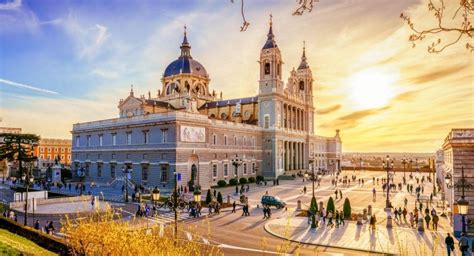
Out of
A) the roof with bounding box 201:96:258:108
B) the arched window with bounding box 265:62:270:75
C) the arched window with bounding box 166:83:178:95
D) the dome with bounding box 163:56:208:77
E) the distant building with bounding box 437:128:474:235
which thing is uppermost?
the dome with bounding box 163:56:208:77

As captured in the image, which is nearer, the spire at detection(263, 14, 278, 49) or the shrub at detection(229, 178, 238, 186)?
the shrub at detection(229, 178, 238, 186)

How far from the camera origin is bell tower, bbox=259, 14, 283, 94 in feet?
222

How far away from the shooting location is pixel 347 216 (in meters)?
29.4

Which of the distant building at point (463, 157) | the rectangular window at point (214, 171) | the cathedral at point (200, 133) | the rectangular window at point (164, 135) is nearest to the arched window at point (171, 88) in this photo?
the cathedral at point (200, 133)

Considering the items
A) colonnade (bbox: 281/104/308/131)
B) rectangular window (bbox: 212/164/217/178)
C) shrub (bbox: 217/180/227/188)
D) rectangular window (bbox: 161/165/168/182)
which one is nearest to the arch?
colonnade (bbox: 281/104/308/131)

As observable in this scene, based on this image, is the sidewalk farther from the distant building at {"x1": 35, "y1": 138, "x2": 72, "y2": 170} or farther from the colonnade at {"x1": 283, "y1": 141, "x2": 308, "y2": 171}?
the distant building at {"x1": 35, "y1": 138, "x2": 72, "y2": 170}

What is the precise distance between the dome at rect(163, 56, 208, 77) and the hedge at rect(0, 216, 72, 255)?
60.0 metres

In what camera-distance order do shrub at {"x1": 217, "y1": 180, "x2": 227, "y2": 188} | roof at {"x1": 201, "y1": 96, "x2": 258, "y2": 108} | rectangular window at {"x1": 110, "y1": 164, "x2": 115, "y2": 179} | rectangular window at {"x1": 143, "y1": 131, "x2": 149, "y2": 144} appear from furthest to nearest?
roof at {"x1": 201, "y1": 96, "x2": 258, "y2": 108}, rectangular window at {"x1": 110, "y1": 164, "x2": 115, "y2": 179}, shrub at {"x1": 217, "y1": 180, "x2": 227, "y2": 188}, rectangular window at {"x1": 143, "y1": 131, "x2": 149, "y2": 144}

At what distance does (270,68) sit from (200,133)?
79.2 feet

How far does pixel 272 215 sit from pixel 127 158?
93.0 feet

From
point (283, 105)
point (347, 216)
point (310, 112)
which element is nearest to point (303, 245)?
point (347, 216)

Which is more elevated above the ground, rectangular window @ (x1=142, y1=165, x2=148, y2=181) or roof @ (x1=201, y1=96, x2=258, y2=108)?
roof @ (x1=201, y1=96, x2=258, y2=108)

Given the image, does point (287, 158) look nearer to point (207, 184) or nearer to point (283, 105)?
point (283, 105)

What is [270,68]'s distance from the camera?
68062mm
